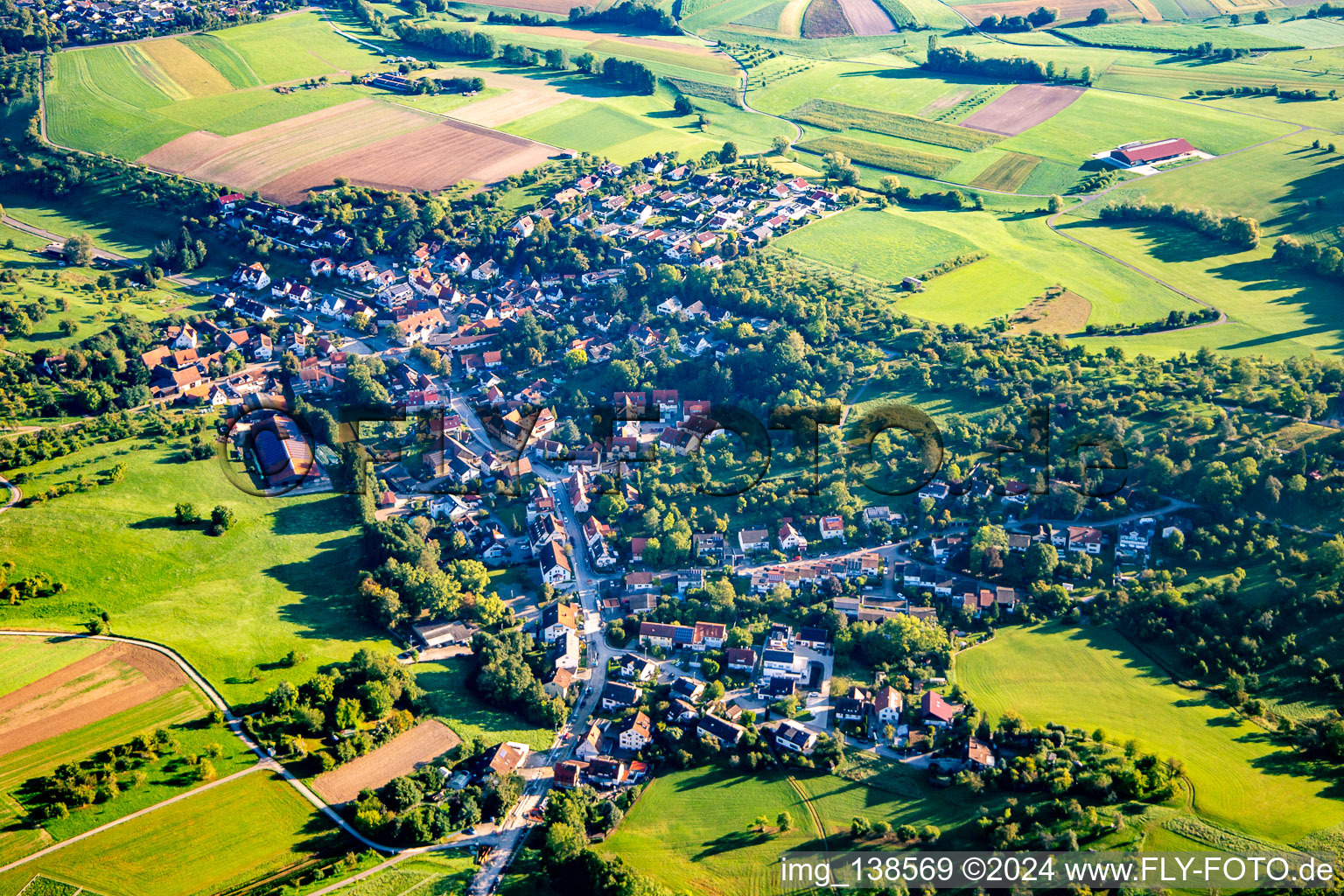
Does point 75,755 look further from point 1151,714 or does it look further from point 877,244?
point 877,244

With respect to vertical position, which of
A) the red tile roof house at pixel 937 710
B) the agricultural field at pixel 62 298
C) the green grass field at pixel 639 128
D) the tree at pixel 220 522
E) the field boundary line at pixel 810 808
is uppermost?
the green grass field at pixel 639 128

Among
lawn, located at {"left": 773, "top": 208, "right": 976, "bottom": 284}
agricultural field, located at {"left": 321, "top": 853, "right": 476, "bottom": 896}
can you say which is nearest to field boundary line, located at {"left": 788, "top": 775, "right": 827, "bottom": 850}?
agricultural field, located at {"left": 321, "top": 853, "right": 476, "bottom": 896}

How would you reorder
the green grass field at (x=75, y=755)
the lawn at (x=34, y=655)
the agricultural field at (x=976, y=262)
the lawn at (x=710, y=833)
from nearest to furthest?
the green grass field at (x=75, y=755) < the lawn at (x=710, y=833) < the lawn at (x=34, y=655) < the agricultural field at (x=976, y=262)

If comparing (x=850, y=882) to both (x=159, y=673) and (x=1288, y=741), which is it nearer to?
(x=1288, y=741)

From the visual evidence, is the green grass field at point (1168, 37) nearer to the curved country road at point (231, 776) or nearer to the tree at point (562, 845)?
the tree at point (562, 845)

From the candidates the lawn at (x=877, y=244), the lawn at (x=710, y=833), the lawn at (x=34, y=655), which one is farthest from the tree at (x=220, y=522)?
the lawn at (x=877, y=244)

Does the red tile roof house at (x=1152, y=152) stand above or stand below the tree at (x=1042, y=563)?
above

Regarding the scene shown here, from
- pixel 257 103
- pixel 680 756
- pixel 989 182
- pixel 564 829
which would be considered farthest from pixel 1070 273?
pixel 257 103
